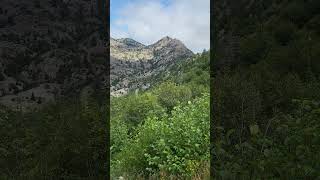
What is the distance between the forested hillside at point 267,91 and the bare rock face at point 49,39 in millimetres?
24375

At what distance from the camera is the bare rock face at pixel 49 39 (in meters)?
40.6

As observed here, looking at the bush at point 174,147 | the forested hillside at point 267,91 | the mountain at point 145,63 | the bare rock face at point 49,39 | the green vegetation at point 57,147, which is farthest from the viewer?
the mountain at point 145,63

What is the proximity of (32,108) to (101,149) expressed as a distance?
238 centimetres

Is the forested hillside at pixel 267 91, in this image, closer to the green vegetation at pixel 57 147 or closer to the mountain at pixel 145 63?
the green vegetation at pixel 57 147

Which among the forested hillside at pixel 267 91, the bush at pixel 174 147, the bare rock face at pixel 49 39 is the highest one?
the bare rock face at pixel 49 39

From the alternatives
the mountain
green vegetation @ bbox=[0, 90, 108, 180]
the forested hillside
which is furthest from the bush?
the mountain

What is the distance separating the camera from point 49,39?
1758 inches

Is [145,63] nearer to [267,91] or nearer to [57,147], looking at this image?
[267,91]

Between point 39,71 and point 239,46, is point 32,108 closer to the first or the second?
point 239,46

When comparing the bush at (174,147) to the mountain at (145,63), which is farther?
the mountain at (145,63)

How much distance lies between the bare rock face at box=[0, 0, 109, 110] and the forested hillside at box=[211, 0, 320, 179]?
24.4 meters

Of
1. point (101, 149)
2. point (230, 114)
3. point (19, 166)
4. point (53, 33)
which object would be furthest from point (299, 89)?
point (53, 33)

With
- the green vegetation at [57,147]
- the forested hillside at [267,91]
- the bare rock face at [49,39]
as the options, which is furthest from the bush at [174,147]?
the bare rock face at [49,39]

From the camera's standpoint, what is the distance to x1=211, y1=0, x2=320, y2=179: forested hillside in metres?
4.55
